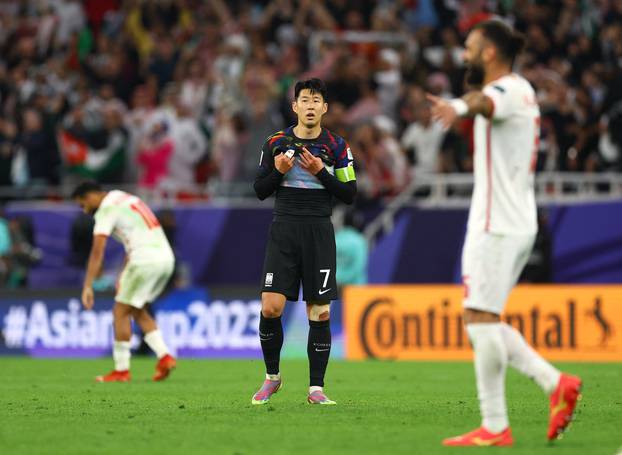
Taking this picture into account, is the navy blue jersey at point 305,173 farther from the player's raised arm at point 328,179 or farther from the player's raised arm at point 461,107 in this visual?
the player's raised arm at point 461,107

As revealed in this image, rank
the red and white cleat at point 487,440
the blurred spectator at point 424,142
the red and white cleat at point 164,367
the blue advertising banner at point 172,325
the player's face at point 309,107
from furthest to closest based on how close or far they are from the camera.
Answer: the blurred spectator at point 424,142
the blue advertising banner at point 172,325
the red and white cleat at point 164,367
the player's face at point 309,107
the red and white cleat at point 487,440

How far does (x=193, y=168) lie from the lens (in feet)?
77.4

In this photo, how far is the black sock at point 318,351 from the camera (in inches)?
452

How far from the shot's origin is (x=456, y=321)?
65.3ft

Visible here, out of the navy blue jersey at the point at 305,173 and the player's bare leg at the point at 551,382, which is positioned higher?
the navy blue jersey at the point at 305,173

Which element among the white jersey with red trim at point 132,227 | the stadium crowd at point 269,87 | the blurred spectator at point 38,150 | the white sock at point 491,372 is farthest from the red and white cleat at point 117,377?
the blurred spectator at point 38,150

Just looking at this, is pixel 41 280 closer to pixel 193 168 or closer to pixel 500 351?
pixel 193 168

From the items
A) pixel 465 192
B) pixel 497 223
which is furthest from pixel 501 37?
pixel 465 192

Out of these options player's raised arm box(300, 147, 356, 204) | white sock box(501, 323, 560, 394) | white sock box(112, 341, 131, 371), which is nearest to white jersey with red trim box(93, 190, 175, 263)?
white sock box(112, 341, 131, 371)

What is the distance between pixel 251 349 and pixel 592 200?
5.70 m

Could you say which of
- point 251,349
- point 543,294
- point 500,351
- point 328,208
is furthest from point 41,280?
point 500,351

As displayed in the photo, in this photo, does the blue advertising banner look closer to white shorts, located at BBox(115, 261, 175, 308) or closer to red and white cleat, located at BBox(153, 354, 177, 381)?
white shorts, located at BBox(115, 261, 175, 308)

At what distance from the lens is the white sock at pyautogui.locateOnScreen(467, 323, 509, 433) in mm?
8188

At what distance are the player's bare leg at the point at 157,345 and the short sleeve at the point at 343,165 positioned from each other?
446 centimetres
